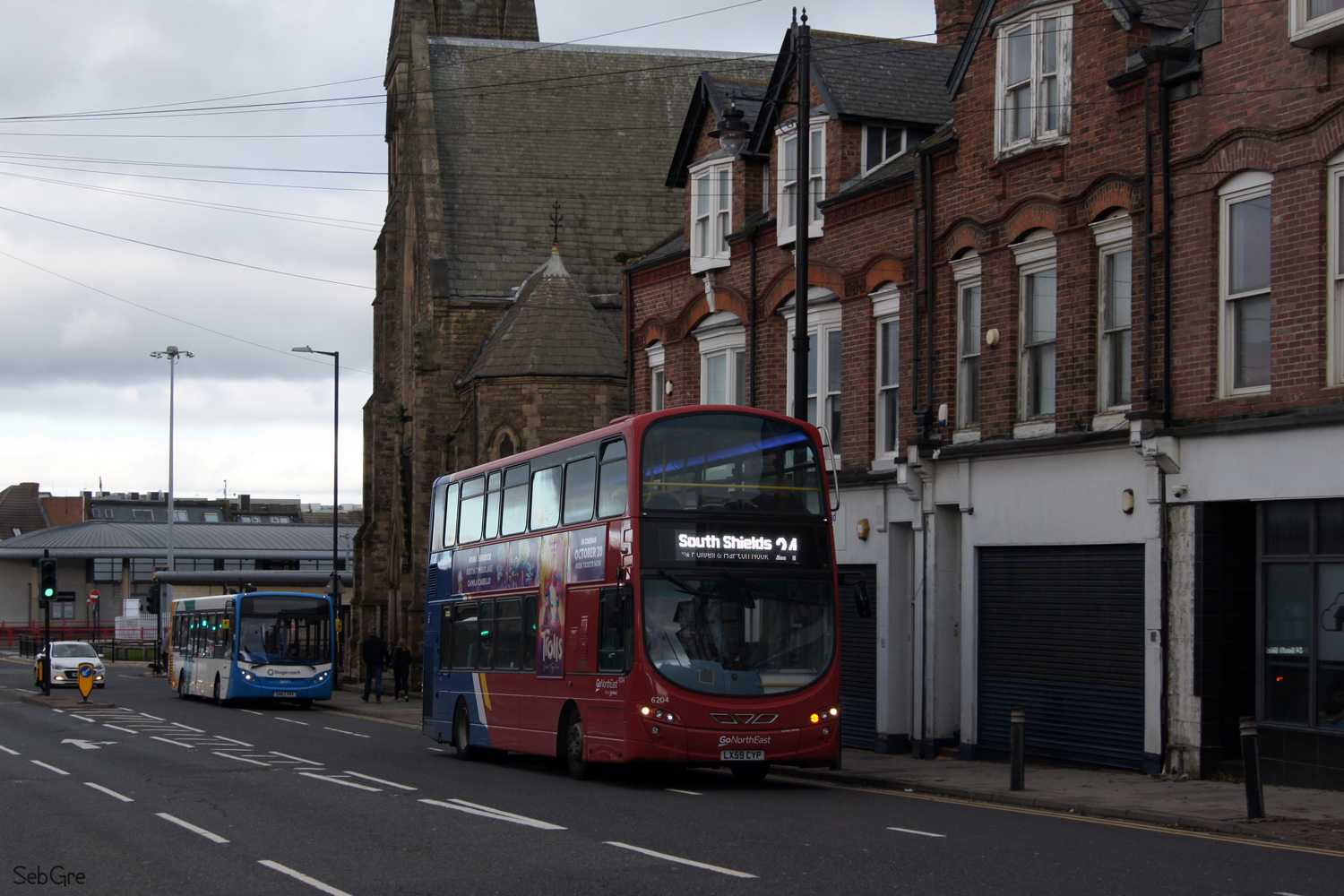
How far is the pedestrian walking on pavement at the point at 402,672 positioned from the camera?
130 feet

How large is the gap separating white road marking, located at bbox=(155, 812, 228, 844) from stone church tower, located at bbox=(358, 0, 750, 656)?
26.1 m

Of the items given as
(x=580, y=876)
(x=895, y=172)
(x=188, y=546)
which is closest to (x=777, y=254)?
(x=895, y=172)

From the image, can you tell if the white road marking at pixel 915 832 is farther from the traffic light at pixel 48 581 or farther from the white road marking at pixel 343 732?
the traffic light at pixel 48 581

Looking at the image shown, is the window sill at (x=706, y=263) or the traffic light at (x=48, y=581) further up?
the window sill at (x=706, y=263)

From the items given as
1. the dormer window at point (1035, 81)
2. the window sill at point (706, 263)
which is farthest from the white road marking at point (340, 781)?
the window sill at point (706, 263)

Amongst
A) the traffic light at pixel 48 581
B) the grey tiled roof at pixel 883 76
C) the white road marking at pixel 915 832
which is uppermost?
the grey tiled roof at pixel 883 76

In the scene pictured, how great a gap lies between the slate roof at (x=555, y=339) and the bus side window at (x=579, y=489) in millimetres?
21997

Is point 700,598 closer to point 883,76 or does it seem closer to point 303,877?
point 303,877

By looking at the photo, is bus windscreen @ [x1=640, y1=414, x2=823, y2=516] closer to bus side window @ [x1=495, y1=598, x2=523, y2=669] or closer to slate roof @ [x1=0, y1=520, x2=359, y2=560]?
bus side window @ [x1=495, y1=598, x2=523, y2=669]

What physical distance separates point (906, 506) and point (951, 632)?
1.90 m

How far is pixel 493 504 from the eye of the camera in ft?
71.4

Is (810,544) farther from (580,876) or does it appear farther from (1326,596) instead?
(580,876)

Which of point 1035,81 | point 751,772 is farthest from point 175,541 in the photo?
point 1035,81

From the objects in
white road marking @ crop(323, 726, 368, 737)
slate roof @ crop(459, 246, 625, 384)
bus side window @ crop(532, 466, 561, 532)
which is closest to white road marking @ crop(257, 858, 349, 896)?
bus side window @ crop(532, 466, 561, 532)
